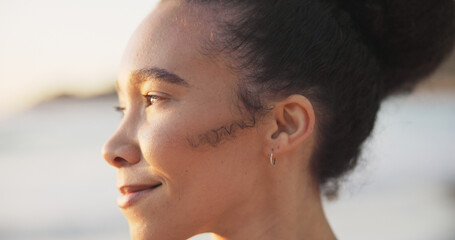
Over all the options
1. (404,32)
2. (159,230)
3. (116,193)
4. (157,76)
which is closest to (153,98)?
(157,76)

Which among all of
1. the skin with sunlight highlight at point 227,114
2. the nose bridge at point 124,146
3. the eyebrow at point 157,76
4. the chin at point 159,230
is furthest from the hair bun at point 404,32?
the chin at point 159,230

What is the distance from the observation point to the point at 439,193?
19.7 ft

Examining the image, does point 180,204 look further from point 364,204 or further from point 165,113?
point 364,204

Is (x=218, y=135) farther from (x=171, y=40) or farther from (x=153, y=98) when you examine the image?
(x=171, y=40)

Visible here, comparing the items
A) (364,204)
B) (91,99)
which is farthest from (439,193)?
(91,99)

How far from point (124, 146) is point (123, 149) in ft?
0.04

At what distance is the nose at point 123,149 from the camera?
1940mm

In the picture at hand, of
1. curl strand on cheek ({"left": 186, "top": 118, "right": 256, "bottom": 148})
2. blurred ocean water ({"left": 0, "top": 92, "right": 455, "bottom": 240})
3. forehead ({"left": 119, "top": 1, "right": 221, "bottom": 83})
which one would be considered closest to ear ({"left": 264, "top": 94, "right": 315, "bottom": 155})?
curl strand on cheek ({"left": 186, "top": 118, "right": 256, "bottom": 148})

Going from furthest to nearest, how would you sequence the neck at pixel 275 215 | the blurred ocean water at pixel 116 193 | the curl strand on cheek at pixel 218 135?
the blurred ocean water at pixel 116 193, the neck at pixel 275 215, the curl strand on cheek at pixel 218 135

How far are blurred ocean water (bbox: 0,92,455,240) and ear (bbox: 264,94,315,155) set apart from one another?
216 cm

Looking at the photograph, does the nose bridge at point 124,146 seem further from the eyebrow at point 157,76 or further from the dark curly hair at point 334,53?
the dark curly hair at point 334,53

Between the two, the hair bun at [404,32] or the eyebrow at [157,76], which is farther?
the hair bun at [404,32]

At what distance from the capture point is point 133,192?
197 centimetres

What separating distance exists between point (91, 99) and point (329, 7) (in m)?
7.65
